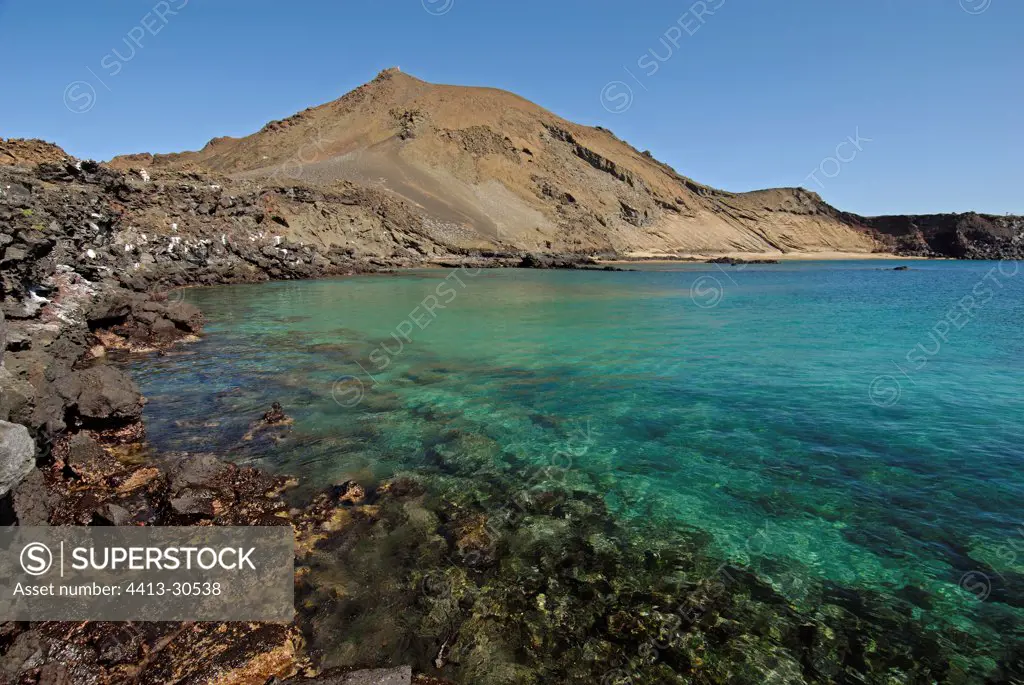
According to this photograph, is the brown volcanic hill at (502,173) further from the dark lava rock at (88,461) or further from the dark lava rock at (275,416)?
the dark lava rock at (88,461)

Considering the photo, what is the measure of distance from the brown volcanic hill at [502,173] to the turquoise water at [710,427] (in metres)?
63.8

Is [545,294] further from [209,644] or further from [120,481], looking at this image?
[209,644]

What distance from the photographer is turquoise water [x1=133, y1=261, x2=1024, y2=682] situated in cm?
677

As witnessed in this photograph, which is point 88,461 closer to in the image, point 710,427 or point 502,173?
point 710,427

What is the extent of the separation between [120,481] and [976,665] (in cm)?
1097

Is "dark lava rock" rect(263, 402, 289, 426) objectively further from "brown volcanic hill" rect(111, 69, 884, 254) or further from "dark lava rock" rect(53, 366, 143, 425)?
"brown volcanic hill" rect(111, 69, 884, 254)

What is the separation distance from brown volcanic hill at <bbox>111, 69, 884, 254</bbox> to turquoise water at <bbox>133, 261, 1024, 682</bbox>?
2510 inches

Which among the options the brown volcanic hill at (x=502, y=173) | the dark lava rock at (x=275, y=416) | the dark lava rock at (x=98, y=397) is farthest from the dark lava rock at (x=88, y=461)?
the brown volcanic hill at (x=502, y=173)

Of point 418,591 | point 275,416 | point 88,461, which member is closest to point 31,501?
point 88,461

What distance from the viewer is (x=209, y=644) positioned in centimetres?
491

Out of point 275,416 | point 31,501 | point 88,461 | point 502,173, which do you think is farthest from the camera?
point 502,173

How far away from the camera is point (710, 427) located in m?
11.5

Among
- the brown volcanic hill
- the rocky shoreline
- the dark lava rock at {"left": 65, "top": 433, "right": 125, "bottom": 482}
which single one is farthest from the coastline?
the dark lava rock at {"left": 65, "top": 433, "right": 125, "bottom": 482}

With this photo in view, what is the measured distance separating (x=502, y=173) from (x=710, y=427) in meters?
103
